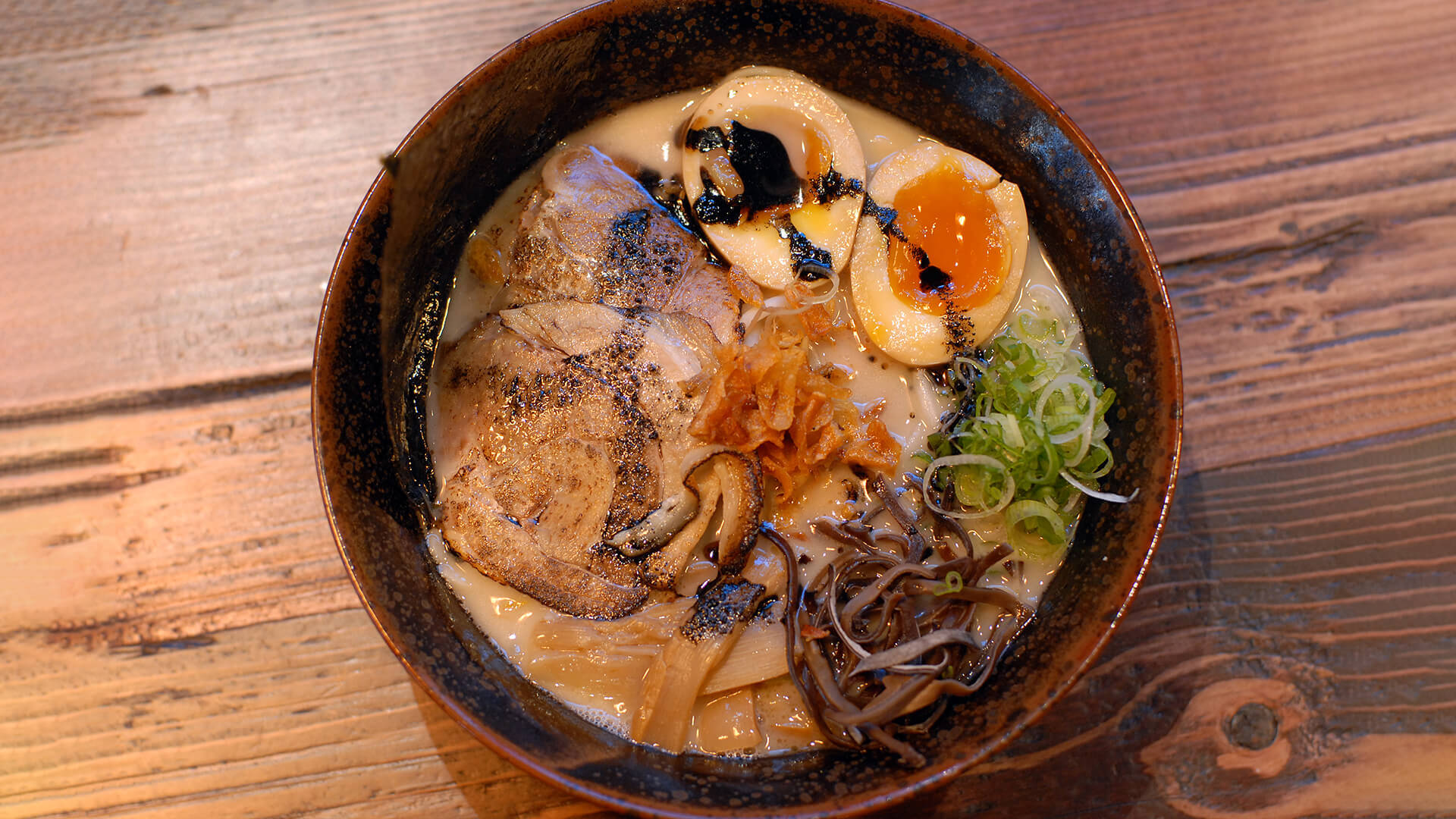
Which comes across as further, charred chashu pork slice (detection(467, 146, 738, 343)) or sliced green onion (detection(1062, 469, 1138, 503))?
charred chashu pork slice (detection(467, 146, 738, 343))

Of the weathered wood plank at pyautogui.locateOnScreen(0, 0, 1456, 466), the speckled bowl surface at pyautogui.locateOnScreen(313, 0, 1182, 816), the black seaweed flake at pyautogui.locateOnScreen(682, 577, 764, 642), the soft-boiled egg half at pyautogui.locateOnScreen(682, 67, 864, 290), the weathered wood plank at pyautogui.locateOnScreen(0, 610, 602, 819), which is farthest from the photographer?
the weathered wood plank at pyautogui.locateOnScreen(0, 0, 1456, 466)

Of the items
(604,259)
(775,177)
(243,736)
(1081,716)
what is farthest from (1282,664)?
(243,736)

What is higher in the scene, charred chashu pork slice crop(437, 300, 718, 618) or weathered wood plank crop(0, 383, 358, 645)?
charred chashu pork slice crop(437, 300, 718, 618)

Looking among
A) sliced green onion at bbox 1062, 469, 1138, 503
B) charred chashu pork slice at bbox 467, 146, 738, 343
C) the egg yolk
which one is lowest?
charred chashu pork slice at bbox 467, 146, 738, 343

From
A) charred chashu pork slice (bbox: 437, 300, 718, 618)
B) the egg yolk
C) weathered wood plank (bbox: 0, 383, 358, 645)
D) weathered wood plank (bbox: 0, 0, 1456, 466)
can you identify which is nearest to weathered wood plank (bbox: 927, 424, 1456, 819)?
weathered wood plank (bbox: 0, 0, 1456, 466)

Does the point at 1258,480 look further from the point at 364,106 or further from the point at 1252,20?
the point at 364,106

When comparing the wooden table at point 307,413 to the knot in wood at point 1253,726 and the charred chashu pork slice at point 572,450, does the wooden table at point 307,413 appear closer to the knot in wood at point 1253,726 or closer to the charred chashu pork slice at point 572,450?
the knot in wood at point 1253,726

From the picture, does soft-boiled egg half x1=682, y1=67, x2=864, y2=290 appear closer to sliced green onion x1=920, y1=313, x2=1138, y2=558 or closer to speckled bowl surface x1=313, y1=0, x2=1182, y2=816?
speckled bowl surface x1=313, y1=0, x2=1182, y2=816
